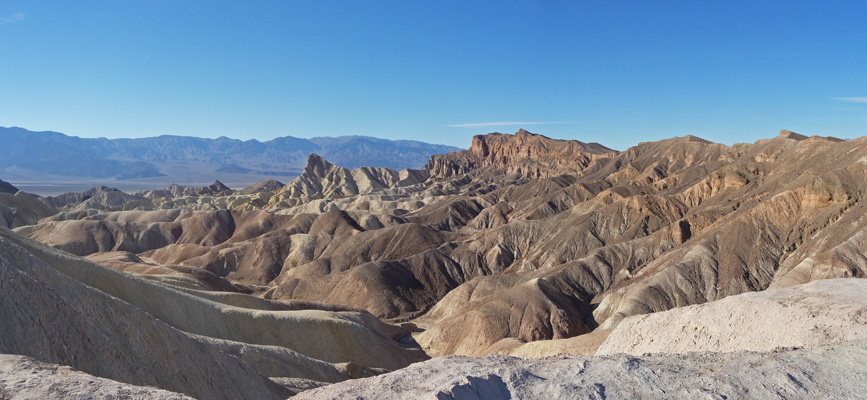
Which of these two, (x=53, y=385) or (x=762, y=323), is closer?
(x=53, y=385)

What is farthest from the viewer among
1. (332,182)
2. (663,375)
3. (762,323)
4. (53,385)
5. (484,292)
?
(332,182)

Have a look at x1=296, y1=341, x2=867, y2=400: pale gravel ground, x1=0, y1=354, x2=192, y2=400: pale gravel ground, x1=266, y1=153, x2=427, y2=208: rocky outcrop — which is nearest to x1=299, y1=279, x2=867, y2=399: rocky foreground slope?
x1=296, y1=341, x2=867, y2=400: pale gravel ground

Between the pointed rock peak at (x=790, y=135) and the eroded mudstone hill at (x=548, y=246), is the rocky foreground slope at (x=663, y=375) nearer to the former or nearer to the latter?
the eroded mudstone hill at (x=548, y=246)

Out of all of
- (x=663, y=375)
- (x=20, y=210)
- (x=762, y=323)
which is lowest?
(x=20, y=210)

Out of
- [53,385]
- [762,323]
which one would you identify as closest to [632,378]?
[762,323]

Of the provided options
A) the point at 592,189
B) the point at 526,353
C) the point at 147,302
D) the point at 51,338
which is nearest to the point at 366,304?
the point at 526,353

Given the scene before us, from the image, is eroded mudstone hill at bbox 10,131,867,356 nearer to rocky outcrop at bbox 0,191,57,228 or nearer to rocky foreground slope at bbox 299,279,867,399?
rocky outcrop at bbox 0,191,57,228

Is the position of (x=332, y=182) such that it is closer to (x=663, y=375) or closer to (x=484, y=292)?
(x=484, y=292)
